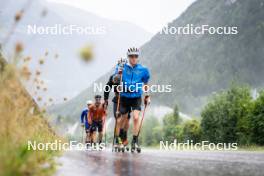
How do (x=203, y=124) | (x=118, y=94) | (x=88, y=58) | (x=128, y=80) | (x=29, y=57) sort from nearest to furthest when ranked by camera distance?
1. (x=88, y=58)
2. (x=29, y=57)
3. (x=128, y=80)
4. (x=118, y=94)
5. (x=203, y=124)

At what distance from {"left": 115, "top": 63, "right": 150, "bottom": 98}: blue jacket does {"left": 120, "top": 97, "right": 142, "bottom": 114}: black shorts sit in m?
0.15

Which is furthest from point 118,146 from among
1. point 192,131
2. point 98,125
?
point 192,131

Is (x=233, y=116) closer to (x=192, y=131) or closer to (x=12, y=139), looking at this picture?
(x=192, y=131)

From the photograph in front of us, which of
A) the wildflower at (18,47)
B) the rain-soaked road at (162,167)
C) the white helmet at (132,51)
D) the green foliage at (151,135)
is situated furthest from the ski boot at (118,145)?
the green foliage at (151,135)

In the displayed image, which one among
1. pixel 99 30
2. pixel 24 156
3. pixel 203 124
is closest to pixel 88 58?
pixel 24 156

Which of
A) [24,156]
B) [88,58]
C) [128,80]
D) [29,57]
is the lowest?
[24,156]

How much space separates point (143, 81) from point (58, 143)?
276 cm

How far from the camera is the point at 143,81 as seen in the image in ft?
42.1

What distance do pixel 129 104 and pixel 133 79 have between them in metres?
0.65

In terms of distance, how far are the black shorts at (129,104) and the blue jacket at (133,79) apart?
0.48 ft

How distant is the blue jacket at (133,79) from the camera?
12.6 metres

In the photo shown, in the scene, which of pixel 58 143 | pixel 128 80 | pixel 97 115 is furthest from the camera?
pixel 97 115

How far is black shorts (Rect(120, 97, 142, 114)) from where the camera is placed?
12812 mm

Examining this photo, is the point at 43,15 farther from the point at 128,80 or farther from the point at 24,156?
the point at 128,80
